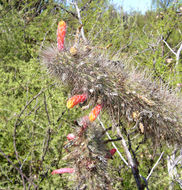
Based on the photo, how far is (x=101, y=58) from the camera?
1.41 metres

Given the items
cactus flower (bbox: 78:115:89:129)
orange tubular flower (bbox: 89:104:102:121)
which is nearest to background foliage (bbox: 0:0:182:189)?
cactus flower (bbox: 78:115:89:129)

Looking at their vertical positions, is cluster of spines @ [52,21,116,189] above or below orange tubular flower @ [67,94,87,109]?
below

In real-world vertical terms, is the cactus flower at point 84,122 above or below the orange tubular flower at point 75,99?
below

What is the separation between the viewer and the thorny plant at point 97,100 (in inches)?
51.9

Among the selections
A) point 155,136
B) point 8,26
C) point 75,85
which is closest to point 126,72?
point 75,85

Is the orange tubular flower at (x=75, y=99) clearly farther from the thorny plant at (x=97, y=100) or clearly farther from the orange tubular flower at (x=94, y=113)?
the orange tubular flower at (x=94, y=113)

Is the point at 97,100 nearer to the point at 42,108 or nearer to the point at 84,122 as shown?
the point at 84,122

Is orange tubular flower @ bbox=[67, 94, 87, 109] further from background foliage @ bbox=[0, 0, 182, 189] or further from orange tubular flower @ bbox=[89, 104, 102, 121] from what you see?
background foliage @ bbox=[0, 0, 182, 189]

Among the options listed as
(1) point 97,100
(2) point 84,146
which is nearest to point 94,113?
(1) point 97,100

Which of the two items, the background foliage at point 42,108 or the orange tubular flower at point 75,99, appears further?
the background foliage at point 42,108

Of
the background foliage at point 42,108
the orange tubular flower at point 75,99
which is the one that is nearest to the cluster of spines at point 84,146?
the orange tubular flower at point 75,99

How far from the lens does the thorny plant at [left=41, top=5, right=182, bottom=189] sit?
1319 mm

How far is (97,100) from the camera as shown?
4.52ft

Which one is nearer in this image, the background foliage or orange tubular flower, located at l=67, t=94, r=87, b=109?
orange tubular flower, located at l=67, t=94, r=87, b=109
